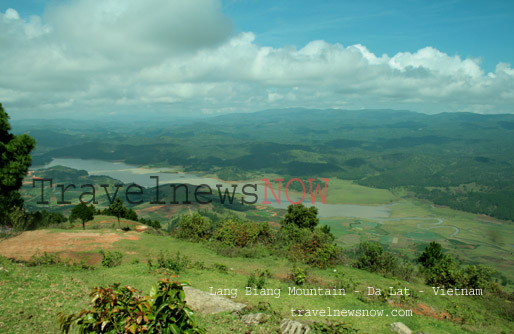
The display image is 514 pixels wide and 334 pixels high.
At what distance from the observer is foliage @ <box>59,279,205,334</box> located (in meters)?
4.34

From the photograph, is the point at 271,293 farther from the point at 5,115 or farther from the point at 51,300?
the point at 5,115

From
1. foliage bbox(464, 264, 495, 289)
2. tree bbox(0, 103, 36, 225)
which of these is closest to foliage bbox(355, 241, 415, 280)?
foliage bbox(464, 264, 495, 289)

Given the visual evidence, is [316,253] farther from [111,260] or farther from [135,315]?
[135,315]

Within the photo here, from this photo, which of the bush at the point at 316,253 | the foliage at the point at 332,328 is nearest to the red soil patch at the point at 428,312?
the foliage at the point at 332,328

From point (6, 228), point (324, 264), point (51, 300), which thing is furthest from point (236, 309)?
point (6, 228)

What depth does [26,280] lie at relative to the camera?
→ 13562mm

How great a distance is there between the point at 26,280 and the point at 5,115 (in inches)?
569

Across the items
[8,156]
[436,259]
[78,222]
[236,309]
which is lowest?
[436,259]

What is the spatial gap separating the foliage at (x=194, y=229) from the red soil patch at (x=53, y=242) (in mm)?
7242

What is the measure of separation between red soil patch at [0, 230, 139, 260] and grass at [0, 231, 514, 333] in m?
4.35

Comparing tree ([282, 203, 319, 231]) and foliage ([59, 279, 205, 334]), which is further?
tree ([282, 203, 319, 231])

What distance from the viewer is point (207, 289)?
1639 cm

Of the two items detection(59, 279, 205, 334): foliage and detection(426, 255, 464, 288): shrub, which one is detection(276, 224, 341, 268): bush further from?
detection(59, 279, 205, 334): foliage

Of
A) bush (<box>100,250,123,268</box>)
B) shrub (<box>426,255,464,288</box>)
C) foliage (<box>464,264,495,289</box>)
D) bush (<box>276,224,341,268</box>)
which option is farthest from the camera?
bush (<box>276,224,341,268</box>)
